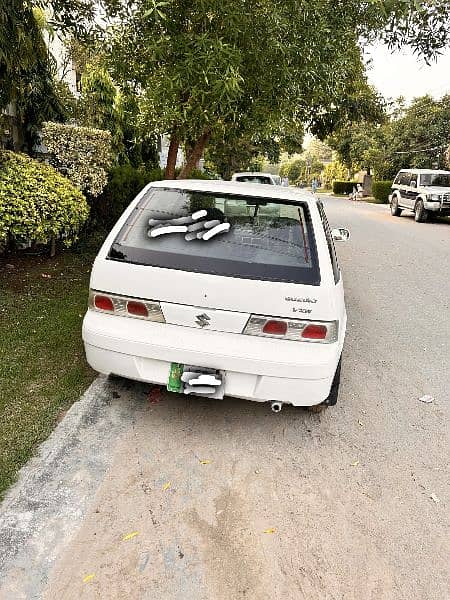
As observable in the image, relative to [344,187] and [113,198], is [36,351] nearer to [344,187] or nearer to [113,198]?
[113,198]

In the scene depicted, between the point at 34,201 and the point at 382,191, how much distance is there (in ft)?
99.3

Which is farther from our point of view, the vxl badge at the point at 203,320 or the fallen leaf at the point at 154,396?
the fallen leaf at the point at 154,396

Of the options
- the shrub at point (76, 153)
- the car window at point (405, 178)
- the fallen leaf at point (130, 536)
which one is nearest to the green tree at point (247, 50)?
the shrub at point (76, 153)

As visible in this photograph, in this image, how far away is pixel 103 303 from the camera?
3176 millimetres

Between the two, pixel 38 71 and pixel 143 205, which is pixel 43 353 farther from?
pixel 38 71

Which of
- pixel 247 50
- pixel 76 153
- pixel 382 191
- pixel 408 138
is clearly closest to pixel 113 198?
pixel 76 153

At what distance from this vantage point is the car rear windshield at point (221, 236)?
304 centimetres

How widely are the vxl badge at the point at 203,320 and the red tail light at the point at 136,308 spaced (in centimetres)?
35

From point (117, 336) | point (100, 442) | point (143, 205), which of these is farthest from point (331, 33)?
point (100, 442)

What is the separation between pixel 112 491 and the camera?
266 cm

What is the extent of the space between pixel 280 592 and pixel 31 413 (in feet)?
6.44

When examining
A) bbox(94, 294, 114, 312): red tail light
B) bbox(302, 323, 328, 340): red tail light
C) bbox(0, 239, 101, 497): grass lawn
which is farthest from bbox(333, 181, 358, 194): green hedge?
bbox(94, 294, 114, 312): red tail light

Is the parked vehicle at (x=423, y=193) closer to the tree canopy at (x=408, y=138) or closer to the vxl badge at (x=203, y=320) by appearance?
the tree canopy at (x=408, y=138)

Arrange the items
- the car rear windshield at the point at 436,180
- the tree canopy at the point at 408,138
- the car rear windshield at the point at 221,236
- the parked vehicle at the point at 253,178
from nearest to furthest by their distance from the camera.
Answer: the car rear windshield at the point at 221,236, the parked vehicle at the point at 253,178, the car rear windshield at the point at 436,180, the tree canopy at the point at 408,138
